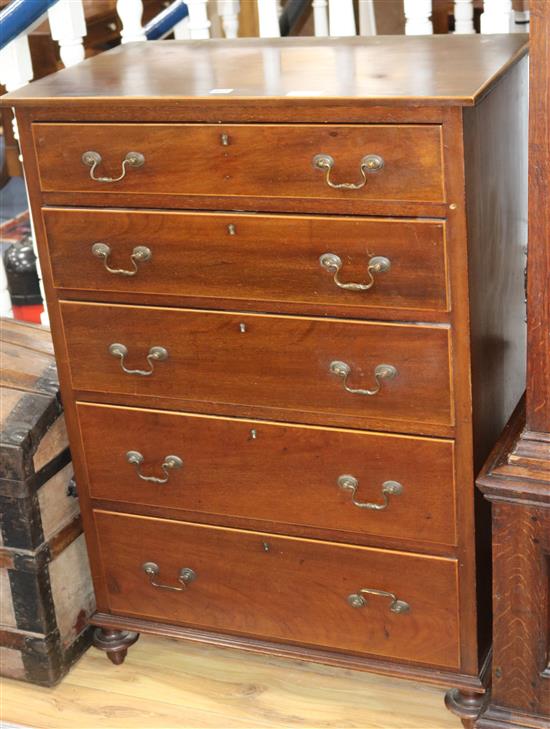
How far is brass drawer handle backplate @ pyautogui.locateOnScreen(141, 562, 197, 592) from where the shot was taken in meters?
2.40

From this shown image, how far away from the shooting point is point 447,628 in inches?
86.7

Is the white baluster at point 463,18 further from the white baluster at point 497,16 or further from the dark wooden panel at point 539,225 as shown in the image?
the dark wooden panel at point 539,225

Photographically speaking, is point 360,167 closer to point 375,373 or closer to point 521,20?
point 375,373

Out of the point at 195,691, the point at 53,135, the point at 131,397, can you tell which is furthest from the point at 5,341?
the point at 195,691

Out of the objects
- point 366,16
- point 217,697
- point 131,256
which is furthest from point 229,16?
point 217,697

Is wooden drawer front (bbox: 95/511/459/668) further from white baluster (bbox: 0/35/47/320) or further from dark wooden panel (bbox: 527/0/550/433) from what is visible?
white baluster (bbox: 0/35/47/320)

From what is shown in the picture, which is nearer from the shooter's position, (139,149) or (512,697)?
(139,149)

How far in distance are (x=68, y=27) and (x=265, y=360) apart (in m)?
0.96

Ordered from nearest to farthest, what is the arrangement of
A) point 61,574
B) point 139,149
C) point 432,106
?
point 432,106, point 139,149, point 61,574

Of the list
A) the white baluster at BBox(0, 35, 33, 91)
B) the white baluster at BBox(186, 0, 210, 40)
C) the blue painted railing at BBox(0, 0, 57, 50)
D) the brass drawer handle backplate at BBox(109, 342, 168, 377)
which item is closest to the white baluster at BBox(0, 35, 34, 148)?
the white baluster at BBox(0, 35, 33, 91)

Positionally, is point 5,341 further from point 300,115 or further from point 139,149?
point 300,115

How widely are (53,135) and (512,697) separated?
4.49 ft

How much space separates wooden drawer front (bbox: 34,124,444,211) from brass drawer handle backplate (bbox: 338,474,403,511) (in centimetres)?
53

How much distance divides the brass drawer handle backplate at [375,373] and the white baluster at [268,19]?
0.90m
